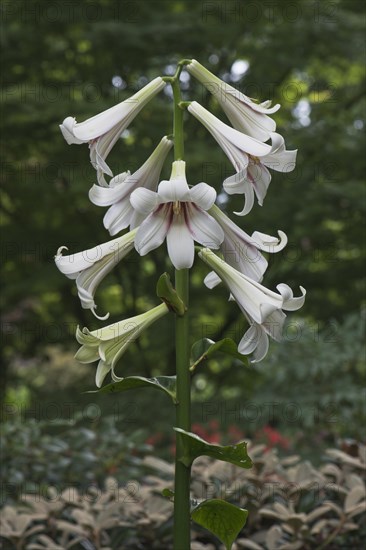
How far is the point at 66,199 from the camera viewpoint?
742 centimetres

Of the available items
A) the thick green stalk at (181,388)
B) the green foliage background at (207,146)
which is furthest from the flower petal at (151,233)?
the green foliage background at (207,146)

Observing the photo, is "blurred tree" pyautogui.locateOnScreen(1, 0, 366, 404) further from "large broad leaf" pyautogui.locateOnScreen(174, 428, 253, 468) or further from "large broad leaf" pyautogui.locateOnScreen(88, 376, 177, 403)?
"large broad leaf" pyautogui.locateOnScreen(174, 428, 253, 468)

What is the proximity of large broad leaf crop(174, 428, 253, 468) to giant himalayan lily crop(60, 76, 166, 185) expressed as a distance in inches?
29.4

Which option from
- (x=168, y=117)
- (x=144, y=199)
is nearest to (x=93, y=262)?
(x=144, y=199)

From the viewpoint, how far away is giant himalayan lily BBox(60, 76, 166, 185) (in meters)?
2.23

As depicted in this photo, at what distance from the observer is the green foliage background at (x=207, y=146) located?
653 cm

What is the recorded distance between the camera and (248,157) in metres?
2.16

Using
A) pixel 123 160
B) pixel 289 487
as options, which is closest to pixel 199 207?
pixel 289 487

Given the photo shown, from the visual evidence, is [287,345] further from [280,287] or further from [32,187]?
[280,287]

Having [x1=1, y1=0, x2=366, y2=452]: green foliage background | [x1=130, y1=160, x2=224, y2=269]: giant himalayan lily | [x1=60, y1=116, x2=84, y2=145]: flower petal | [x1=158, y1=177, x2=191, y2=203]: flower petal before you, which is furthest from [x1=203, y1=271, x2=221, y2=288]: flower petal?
[x1=1, y1=0, x2=366, y2=452]: green foliage background

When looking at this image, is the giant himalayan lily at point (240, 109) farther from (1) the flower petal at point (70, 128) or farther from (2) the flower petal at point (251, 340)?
(2) the flower petal at point (251, 340)

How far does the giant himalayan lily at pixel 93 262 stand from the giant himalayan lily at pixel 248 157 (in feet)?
1.06

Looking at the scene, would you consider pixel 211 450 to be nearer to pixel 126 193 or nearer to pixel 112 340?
pixel 112 340

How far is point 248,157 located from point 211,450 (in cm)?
78
